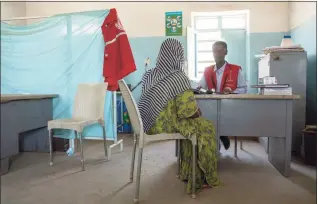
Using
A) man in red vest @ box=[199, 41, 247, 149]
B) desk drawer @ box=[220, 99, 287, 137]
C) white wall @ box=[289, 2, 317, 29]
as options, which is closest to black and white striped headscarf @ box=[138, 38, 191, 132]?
desk drawer @ box=[220, 99, 287, 137]

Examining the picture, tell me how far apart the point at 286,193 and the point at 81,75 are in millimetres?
2372

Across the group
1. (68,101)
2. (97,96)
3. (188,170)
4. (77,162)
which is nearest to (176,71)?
(188,170)

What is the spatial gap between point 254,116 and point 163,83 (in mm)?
924

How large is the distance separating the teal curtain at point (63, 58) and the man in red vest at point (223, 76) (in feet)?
3.89

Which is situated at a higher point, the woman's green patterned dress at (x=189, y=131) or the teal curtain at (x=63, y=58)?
the teal curtain at (x=63, y=58)

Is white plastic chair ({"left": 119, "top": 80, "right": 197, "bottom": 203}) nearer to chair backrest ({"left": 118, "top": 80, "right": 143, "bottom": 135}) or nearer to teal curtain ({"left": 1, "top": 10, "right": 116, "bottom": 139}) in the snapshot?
chair backrest ({"left": 118, "top": 80, "right": 143, "bottom": 135})

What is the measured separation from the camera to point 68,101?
3.13 metres

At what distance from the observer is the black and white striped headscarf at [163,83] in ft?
5.99

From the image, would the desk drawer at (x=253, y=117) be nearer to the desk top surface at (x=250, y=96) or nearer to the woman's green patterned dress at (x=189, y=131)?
the desk top surface at (x=250, y=96)

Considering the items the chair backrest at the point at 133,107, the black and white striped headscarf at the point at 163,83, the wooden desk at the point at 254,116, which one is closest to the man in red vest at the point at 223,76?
the wooden desk at the point at 254,116

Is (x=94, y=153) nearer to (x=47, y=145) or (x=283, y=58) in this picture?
(x=47, y=145)

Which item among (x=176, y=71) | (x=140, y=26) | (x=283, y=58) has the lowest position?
(x=176, y=71)

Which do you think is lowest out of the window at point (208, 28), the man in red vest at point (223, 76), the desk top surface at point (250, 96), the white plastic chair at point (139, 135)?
the white plastic chair at point (139, 135)

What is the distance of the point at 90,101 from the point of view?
9.47 feet
